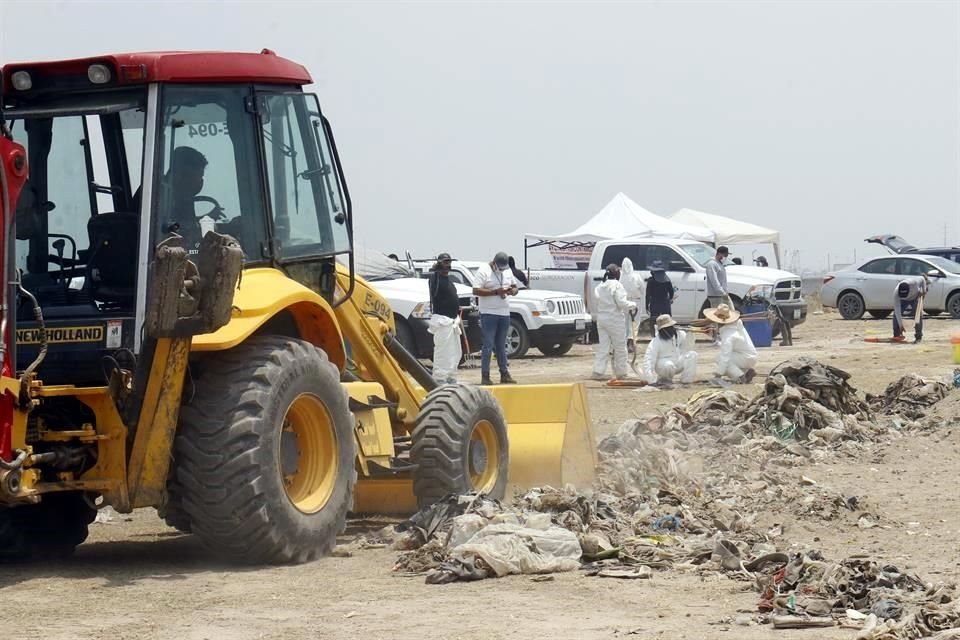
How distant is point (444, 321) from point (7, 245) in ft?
43.7

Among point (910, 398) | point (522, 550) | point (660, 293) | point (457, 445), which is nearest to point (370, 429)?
point (457, 445)

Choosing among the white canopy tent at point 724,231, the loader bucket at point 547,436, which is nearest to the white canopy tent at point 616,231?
the white canopy tent at point 724,231

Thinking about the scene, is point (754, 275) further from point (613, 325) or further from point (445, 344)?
point (445, 344)

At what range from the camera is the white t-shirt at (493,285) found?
21312mm

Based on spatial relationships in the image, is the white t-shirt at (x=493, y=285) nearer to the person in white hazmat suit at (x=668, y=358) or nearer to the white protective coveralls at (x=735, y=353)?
the person in white hazmat suit at (x=668, y=358)

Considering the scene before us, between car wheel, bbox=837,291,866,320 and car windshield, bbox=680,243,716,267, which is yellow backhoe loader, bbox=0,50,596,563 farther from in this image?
car wheel, bbox=837,291,866,320

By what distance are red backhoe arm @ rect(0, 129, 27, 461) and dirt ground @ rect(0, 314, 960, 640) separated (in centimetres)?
86

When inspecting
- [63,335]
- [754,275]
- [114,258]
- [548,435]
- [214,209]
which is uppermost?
[214,209]

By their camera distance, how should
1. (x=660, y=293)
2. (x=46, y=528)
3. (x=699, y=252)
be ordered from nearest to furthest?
(x=46, y=528) < (x=660, y=293) < (x=699, y=252)

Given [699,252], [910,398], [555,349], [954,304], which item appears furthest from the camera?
[954,304]

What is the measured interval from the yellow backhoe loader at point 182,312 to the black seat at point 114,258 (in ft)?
0.04

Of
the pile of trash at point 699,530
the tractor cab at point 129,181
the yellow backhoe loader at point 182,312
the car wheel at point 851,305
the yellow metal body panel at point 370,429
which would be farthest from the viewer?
the car wheel at point 851,305

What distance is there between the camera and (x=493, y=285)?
21.3 metres

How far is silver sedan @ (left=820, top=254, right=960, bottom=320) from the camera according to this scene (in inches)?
1367
